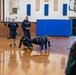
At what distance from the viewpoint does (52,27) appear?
74.7 ft

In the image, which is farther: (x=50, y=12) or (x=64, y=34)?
(x=50, y=12)

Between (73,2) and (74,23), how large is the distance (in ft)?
7.23

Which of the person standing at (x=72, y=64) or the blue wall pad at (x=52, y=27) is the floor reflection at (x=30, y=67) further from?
the blue wall pad at (x=52, y=27)

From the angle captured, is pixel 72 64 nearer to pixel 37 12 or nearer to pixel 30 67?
pixel 30 67

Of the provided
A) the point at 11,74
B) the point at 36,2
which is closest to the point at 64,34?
the point at 36,2

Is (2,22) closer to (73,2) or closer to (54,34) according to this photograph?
(54,34)

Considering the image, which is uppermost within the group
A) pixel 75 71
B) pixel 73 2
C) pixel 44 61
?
pixel 73 2

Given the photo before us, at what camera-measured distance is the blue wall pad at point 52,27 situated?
22.6 m

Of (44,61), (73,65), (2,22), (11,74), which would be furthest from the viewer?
(2,22)

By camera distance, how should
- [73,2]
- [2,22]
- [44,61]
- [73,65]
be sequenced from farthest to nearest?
[73,2]
[2,22]
[44,61]
[73,65]

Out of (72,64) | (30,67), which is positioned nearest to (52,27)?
(30,67)

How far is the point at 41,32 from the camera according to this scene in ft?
74.8

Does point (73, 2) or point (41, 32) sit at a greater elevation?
point (73, 2)

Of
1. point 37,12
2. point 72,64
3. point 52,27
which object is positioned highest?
point 37,12
